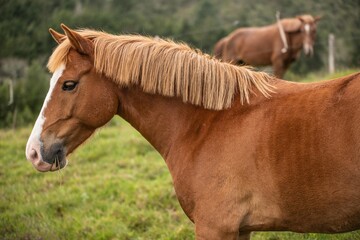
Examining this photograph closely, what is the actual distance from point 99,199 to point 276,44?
7.57 metres

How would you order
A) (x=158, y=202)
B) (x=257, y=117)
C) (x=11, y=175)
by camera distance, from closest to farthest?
(x=257, y=117)
(x=158, y=202)
(x=11, y=175)

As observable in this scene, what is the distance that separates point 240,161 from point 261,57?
9.60 metres

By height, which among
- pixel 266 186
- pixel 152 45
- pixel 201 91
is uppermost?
pixel 152 45

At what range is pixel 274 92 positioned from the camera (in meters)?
2.81

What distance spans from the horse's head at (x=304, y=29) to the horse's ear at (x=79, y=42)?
9103 mm

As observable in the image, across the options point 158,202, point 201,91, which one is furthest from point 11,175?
point 201,91

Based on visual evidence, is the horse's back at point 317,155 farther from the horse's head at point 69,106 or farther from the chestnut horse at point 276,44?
the chestnut horse at point 276,44

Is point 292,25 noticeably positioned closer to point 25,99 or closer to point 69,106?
point 25,99

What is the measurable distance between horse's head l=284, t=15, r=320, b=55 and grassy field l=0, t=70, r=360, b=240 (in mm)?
6021

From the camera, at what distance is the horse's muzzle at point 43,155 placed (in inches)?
115

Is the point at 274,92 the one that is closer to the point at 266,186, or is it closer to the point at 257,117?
the point at 257,117

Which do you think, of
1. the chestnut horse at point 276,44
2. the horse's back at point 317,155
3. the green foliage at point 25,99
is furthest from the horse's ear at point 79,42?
the chestnut horse at point 276,44

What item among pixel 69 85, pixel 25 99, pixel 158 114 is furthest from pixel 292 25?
pixel 69 85

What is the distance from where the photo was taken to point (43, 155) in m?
2.94
